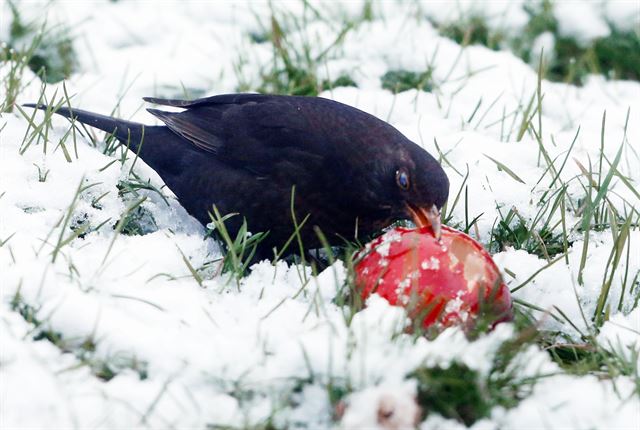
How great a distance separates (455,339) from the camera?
2393mm

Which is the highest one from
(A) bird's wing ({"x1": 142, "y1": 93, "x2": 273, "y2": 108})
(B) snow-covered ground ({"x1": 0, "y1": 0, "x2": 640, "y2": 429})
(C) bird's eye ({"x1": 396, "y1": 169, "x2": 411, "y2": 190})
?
(A) bird's wing ({"x1": 142, "y1": 93, "x2": 273, "y2": 108})

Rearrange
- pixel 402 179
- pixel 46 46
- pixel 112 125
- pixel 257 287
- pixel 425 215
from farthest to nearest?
pixel 46 46
pixel 112 125
pixel 402 179
pixel 425 215
pixel 257 287

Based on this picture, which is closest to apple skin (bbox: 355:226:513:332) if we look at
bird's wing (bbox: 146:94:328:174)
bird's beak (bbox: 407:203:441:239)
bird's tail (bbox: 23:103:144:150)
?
bird's beak (bbox: 407:203:441:239)

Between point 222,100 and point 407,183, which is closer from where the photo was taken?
point 407,183

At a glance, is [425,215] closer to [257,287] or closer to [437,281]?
[437,281]

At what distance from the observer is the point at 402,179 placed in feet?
10.5

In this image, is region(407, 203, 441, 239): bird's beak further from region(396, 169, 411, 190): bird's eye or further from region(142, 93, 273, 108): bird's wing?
region(142, 93, 273, 108): bird's wing

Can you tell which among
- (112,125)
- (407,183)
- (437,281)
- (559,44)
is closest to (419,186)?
(407,183)

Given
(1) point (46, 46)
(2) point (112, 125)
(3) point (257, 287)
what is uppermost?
(1) point (46, 46)

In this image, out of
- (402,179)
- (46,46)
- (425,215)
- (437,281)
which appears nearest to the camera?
(437,281)

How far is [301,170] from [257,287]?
0.65 meters

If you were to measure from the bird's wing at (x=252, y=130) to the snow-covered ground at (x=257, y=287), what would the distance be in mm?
272

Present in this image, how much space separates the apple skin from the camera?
8.41 feet

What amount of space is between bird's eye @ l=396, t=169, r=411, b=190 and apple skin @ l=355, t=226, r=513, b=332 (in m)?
0.43
